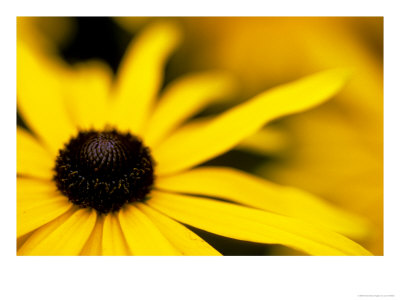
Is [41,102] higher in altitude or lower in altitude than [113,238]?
higher

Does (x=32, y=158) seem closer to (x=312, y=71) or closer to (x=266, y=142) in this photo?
(x=266, y=142)

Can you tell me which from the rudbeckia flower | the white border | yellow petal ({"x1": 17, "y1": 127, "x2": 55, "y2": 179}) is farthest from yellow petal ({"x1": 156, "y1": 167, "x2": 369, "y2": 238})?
yellow petal ({"x1": 17, "y1": 127, "x2": 55, "y2": 179})

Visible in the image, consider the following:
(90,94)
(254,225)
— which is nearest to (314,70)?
(254,225)

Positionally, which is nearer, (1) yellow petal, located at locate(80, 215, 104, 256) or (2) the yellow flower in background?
(1) yellow petal, located at locate(80, 215, 104, 256)

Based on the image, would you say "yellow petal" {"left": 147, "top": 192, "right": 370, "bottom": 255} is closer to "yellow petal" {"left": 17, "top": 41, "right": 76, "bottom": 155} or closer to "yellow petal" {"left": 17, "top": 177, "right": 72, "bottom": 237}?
"yellow petal" {"left": 17, "top": 177, "right": 72, "bottom": 237}

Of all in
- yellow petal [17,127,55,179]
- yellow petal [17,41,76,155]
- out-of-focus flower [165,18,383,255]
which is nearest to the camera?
yellow petal [17,127,55,179]

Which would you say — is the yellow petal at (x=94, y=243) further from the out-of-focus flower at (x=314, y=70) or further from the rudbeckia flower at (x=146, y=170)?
the out-of-focus flower at (x=314, y=70)
